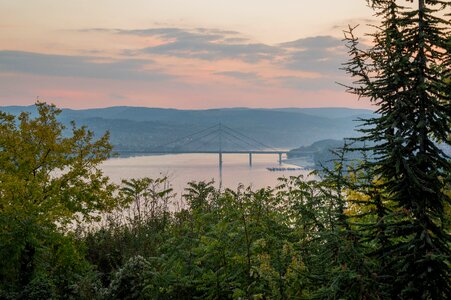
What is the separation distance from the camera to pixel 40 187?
10.5 m

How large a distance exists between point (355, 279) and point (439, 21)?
3.15m

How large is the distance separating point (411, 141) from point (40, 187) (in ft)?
24.6

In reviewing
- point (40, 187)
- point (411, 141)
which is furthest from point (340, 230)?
point (40, 187)

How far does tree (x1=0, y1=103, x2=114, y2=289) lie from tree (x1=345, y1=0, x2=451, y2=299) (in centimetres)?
555

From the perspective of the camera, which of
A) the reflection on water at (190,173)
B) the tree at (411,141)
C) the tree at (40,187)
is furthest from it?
the reflection on water at (190,173)

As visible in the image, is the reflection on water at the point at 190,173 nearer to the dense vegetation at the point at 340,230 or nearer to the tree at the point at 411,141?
the dense vegetation at the point at 340,230

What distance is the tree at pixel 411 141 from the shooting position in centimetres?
564

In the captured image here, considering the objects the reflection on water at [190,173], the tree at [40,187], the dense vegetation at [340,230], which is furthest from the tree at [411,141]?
the reflection on water at [190,173]

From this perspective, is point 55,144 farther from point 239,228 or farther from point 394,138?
point 394,138

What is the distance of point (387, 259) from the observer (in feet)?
19.1

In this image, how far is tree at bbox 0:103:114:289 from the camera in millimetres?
8508

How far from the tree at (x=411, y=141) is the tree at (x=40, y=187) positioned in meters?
5.55

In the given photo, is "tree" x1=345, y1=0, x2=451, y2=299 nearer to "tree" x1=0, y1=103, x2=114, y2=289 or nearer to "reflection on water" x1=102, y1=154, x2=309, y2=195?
"tree" x1=0, y1=103, x2=114, y2=289

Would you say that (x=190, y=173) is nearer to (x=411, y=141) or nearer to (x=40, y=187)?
(x=40, y=187)
